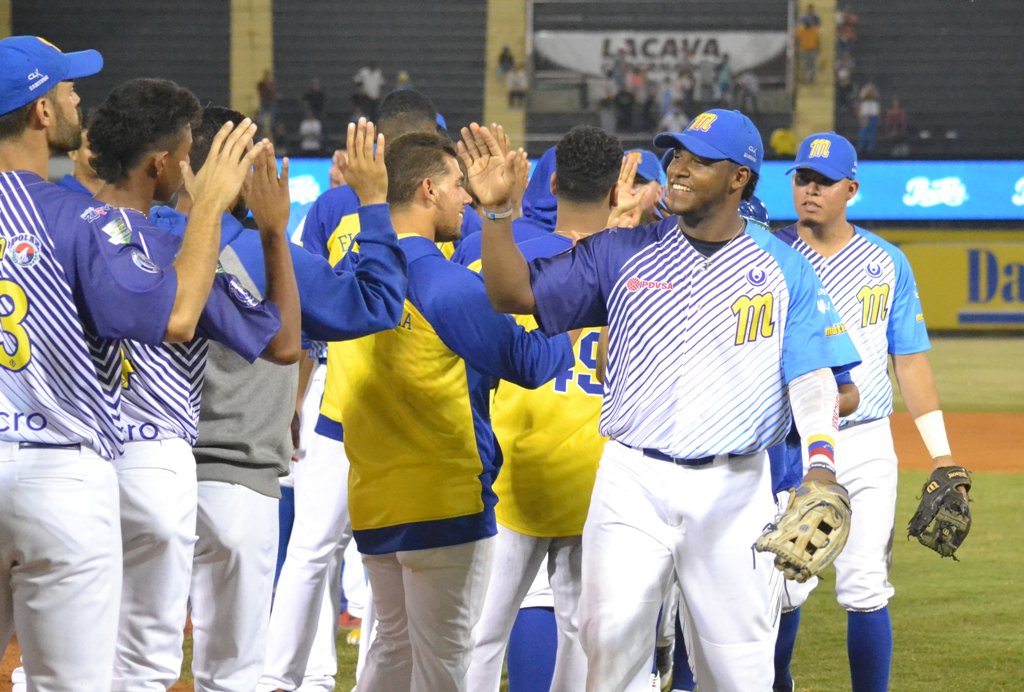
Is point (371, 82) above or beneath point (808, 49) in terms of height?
beneath

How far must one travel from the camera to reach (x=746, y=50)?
29.1 metres

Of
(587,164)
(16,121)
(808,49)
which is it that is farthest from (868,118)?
(16,121)

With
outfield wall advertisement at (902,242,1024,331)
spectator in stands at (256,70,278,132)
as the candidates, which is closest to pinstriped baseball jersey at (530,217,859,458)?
outfield wall advertisement at (902,242,1024,331)

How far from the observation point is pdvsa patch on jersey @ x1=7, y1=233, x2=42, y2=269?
3020 mm

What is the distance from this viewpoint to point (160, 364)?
11.7ft

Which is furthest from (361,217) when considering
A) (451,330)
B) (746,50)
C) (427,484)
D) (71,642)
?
(746,50)

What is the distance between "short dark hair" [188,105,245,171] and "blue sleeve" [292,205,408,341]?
44 cm

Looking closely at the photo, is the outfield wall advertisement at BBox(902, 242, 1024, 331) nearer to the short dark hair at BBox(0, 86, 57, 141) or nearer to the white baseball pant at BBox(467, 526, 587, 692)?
the white baseball pant at BBox(467, 526, 587, 692)

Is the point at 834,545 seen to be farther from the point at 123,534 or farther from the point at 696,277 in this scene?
the point at 123,534

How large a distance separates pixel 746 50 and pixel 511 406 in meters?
25.8

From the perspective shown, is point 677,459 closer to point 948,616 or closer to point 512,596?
point 512,596

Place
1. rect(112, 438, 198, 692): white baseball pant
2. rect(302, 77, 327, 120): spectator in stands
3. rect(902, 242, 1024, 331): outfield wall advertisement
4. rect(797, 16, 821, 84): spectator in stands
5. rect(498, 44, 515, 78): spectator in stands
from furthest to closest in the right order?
rect(498, 44, 515, 78): spectator in stands
rect(797, 16, 821, 84): spectator in stands
rect(302, 77, 327, 120): spectator in stands
rect(902, 242, 1024, 331): outfield wall advertisement
rect(112, 438, 198, 692): white baseball pant

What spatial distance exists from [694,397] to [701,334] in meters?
0.19

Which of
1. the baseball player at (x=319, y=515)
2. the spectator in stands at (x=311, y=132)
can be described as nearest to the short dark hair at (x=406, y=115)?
the baseball player at (x=319, y=515)
